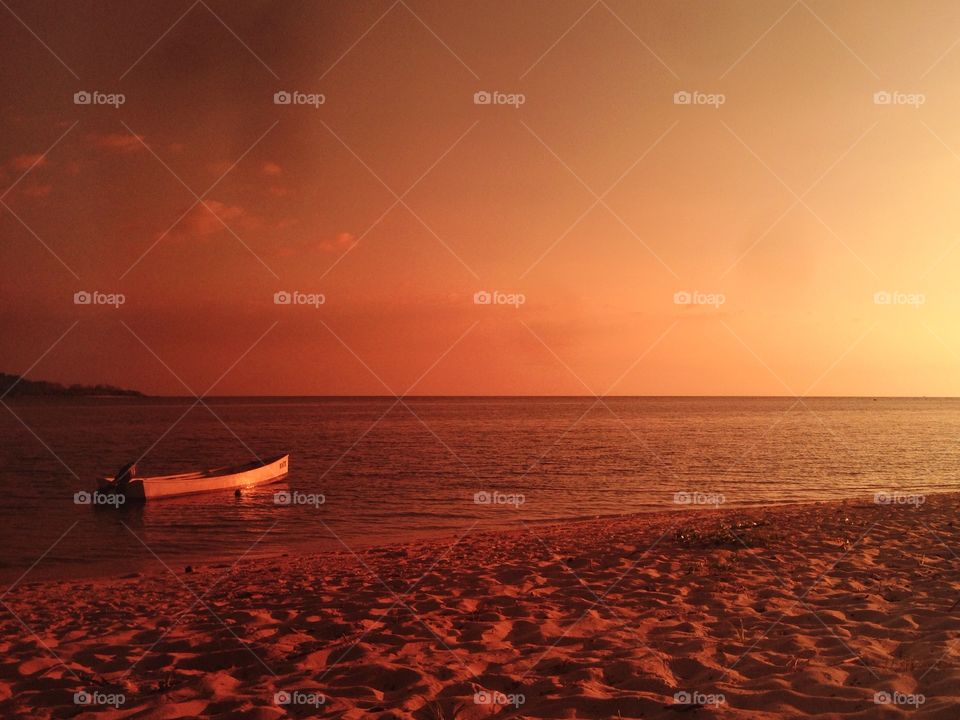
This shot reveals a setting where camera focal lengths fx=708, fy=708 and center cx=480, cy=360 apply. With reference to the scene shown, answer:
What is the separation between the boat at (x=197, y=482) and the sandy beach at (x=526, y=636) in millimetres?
10637

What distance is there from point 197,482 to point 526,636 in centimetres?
1954

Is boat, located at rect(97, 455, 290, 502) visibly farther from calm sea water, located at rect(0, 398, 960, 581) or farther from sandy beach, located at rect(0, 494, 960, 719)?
sandy beach, located at rect(0, 494, 960, 719)

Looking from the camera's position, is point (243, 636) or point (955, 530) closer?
point (243, 636)

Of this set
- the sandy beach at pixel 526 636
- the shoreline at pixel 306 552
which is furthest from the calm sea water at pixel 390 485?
the sandy beach at pixel 526 636

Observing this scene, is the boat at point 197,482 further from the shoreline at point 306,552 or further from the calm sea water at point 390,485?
the shoreline at point 306,552

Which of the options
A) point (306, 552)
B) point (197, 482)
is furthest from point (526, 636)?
point (197, 482)

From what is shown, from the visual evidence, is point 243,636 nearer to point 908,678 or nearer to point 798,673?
point 798,673

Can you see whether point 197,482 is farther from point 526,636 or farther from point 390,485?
point 526,636

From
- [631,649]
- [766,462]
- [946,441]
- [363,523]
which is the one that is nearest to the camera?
[631,649]

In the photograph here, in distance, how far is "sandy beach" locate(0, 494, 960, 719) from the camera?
5027 millimetres

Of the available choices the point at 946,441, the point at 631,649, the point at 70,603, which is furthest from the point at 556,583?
the point at 946,441

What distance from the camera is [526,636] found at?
6625 millimetres

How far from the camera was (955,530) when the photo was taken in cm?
1141

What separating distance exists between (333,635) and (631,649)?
2.86 meters
